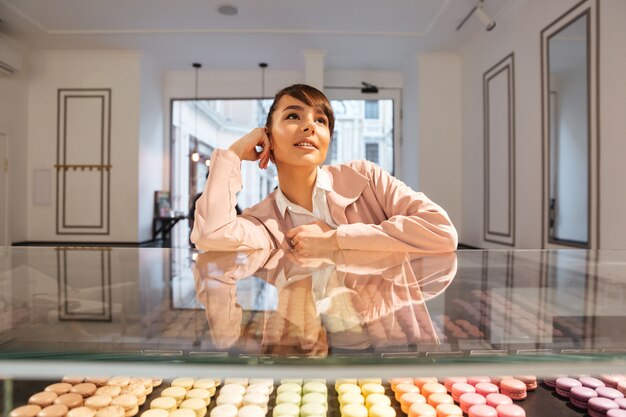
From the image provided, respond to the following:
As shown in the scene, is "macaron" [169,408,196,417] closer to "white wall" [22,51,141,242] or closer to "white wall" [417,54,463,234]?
"white wall" [417,54,463,234]

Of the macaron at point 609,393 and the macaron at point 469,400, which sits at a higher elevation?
the macaron at point 609,393

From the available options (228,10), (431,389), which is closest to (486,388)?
(431,389)

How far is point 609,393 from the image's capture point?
0.79 meters

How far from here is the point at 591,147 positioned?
10.6 ft

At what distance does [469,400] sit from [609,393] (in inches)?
9.1

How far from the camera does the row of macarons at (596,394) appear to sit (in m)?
0.74

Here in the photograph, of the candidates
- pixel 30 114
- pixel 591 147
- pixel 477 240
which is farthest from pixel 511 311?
pixel 30 114

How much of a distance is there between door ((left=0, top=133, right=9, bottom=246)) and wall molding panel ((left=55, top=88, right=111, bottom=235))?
58cm

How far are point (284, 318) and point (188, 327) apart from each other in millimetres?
87

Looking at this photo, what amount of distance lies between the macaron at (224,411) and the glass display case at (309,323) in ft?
0.80

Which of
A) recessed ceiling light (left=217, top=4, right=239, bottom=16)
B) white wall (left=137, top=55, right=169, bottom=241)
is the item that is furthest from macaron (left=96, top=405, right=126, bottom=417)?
white wall (left=137, top=55, right=169, bottom=241)

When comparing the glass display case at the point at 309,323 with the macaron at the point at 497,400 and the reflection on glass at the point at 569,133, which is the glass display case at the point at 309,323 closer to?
the macaron at the point at 497,400

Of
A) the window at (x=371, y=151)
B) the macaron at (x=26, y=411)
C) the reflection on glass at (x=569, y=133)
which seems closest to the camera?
the macaron at (x=26, y=411)

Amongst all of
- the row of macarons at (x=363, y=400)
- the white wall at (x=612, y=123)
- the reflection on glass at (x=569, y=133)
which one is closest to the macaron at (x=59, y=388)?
the row of macarons at (x=363, y=400)
